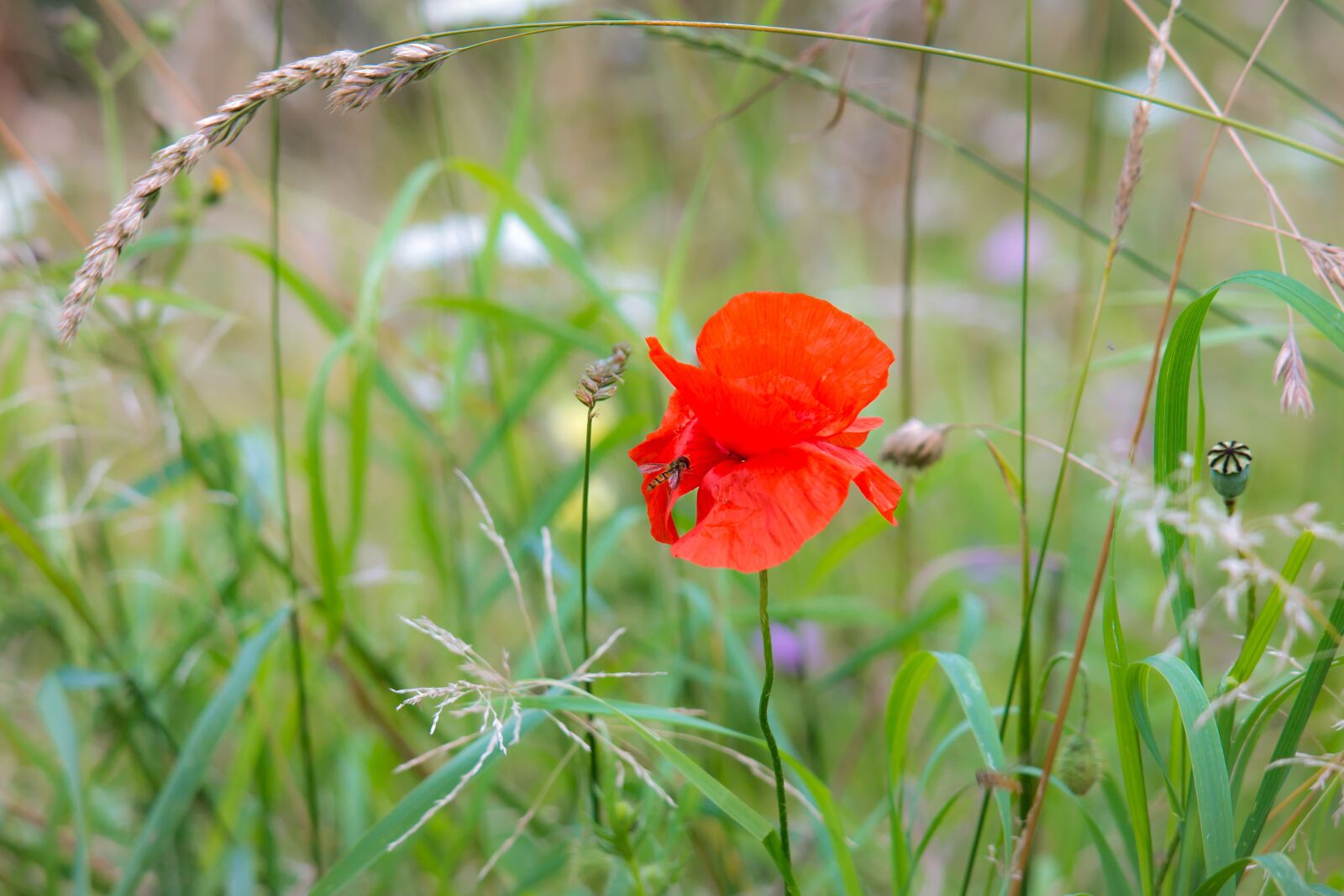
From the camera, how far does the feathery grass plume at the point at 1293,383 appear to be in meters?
0.52

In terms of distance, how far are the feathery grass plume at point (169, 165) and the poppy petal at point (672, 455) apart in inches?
9.5

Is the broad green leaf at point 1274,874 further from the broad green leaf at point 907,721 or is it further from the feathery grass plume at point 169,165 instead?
the feathery grass plume at point 169,165

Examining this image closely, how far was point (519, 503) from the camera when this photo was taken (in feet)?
4.25

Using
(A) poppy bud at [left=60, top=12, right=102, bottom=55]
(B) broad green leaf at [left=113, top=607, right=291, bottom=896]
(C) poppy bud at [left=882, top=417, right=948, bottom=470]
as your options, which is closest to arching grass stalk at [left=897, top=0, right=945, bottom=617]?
(C) poppy bud at [left=882, top=417, right=948, bottom=470]

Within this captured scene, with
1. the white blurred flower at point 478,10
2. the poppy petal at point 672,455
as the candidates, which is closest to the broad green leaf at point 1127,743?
the poppy petal at point 672,455

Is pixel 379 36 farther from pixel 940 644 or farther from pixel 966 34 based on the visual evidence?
pixel 940 644

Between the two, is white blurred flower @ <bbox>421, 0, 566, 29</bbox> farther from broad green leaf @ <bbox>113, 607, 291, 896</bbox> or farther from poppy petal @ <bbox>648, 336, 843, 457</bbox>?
poppy petal @ <bbox>648, 336, 843, 457</bbox>

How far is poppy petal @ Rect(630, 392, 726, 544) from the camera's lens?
21.3 inches

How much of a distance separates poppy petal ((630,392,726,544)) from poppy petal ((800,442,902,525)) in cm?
6

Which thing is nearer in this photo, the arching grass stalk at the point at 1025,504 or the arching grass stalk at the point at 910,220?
the arching grass stalk at the point at 1025,504

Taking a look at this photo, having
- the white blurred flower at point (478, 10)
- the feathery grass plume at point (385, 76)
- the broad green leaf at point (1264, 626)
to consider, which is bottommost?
the broad green leaf at point (1264, 626)

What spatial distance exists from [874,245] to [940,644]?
1.56 m

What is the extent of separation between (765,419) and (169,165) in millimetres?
320

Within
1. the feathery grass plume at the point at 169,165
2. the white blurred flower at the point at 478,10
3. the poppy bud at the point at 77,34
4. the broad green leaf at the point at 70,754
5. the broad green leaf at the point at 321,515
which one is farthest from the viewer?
the white blurred flower at the point at 478,10
